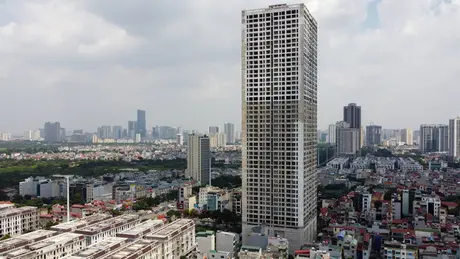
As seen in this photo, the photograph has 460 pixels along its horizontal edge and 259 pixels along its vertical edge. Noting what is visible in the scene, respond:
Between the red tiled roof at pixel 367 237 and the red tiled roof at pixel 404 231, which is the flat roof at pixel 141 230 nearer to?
the red tiled roof at pixel 367 237

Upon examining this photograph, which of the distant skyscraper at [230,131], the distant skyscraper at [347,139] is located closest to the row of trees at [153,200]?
the distant skyscraper at [347,139]

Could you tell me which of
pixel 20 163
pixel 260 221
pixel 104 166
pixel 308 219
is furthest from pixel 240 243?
pixel 20 163

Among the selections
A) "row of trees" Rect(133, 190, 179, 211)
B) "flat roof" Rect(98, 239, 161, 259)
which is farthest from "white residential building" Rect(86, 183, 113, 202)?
"flat roof" Rect(98, 239, 161, 259)

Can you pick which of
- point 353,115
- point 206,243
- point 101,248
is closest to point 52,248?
point 101,248

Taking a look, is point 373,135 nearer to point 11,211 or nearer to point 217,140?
point 217,140

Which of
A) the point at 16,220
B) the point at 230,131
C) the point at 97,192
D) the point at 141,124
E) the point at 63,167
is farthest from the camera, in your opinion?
the point at 141,124

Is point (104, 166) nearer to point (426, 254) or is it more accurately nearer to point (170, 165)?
point (170, 165)

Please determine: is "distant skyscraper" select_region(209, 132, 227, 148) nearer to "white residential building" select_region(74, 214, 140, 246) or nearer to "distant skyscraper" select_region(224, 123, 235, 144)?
"distant skyscraper" select_region(224, 123, 235, 144)
